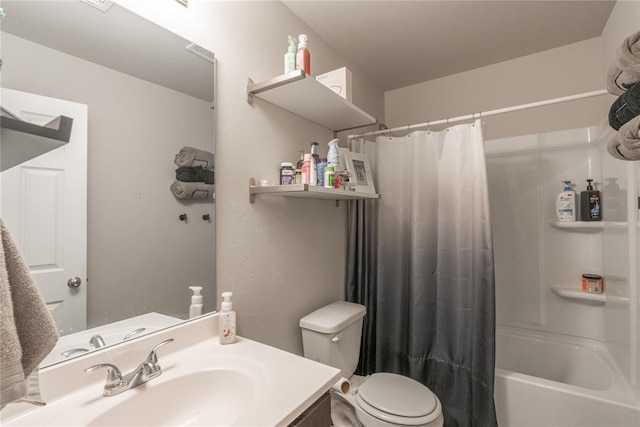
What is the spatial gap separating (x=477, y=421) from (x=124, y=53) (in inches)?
A: 84.6

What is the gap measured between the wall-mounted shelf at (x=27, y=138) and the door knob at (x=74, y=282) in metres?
0.31

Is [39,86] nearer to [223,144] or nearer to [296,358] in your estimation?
[223,144]

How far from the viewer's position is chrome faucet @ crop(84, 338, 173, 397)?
757 mm

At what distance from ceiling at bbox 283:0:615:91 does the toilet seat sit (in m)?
1.83

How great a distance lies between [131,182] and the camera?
2.97 feet

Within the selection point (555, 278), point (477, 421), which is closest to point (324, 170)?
point (477, 421)

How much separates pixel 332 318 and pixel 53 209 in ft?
3.90

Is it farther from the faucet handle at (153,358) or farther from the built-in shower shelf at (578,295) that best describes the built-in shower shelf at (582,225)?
the faucet handle at (153,358)

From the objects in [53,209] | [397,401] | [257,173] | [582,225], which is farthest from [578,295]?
[53,209]

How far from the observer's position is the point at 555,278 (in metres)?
1.98

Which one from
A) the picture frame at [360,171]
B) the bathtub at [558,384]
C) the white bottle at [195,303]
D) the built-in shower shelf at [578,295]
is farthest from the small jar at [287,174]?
the built-in shower shelf at [578,295]

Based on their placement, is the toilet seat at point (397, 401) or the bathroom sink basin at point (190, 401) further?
the toilet seat at point (397, 401)

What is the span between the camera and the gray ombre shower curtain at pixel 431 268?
5.00 feet

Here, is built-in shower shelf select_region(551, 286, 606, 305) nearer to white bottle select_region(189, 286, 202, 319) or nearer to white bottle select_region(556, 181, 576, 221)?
white bottle select_region(556, 181, 576, 221)
